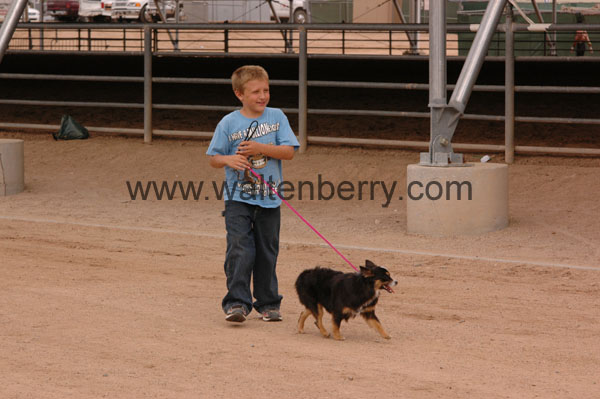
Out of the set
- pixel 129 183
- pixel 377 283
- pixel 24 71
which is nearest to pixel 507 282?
pixel 377 283

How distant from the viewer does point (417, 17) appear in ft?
78.1

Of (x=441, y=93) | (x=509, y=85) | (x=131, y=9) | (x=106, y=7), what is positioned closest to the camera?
(x=441, y=93)

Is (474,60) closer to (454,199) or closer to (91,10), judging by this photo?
(454,199)

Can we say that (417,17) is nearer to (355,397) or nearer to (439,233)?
(439,233)

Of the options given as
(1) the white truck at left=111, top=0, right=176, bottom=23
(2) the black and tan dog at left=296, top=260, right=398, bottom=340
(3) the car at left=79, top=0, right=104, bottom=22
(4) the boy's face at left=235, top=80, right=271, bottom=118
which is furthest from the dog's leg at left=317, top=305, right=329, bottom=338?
(3) the car at left=79, top=0, right=104, bottom=22

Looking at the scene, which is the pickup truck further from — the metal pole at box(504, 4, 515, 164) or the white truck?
the metal pole at box(504, 4, 515, 164)

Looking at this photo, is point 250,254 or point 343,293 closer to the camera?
point 343,293

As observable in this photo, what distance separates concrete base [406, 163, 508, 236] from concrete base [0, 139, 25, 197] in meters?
5.49

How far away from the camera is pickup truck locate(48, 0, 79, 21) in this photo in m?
32.5

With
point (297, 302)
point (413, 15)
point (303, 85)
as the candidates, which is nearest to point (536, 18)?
point (413, 15)

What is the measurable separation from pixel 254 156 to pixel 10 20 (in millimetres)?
8656

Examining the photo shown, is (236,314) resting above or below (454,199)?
below

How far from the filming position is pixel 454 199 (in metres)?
9.59

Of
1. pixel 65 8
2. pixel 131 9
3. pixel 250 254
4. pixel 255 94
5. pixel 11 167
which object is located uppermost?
pixel 65 8
